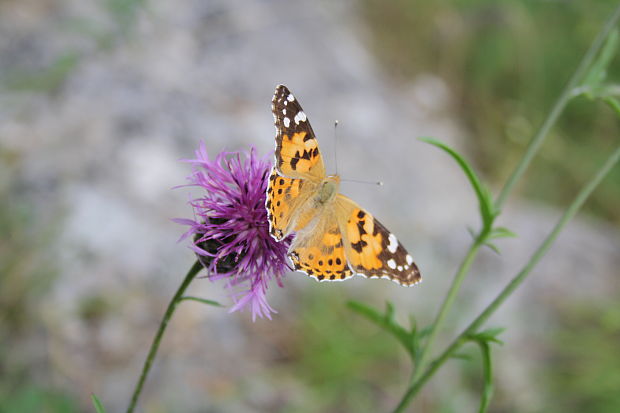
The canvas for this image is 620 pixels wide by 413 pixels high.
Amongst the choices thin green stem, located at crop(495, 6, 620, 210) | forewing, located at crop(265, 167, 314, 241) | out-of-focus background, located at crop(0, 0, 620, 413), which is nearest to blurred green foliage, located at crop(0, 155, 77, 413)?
out-of-focus background, located at crop(0, 0, 620, 413)

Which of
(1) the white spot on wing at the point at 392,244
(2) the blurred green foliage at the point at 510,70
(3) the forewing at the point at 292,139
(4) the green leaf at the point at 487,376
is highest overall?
(2) the blurred green foliage at the point at 510,70

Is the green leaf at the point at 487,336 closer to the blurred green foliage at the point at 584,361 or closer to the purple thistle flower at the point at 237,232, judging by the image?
the purple thistle flower at the point at 237,232

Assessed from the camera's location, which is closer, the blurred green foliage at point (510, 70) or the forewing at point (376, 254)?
the forewing at point (376, 254)

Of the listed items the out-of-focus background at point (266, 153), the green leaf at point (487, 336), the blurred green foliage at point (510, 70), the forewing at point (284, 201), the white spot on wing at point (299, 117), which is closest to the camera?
the green leaf at point (487, 336)

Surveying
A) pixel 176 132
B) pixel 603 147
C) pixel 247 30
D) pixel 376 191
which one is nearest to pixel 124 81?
pixel 176 132

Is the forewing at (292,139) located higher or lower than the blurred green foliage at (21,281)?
higher

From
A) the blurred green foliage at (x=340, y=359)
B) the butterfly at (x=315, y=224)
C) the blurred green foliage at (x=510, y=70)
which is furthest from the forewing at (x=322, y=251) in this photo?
the blurred green foliage at (x=510, y=70)
